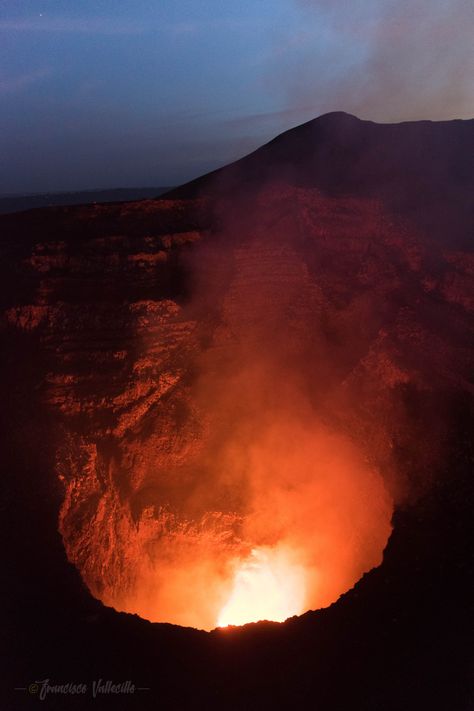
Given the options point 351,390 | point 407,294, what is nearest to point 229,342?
point 351,390

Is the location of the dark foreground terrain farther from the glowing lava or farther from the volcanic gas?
the glowing lava

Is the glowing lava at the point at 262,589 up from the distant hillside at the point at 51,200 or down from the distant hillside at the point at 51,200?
down

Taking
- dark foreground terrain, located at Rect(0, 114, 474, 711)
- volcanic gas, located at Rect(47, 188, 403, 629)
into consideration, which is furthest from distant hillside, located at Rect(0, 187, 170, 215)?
volcanic gas, located at Rect(47, 188, 403, 629)

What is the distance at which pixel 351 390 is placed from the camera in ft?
29.2

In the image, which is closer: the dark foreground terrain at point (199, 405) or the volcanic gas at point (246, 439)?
the dark foreground terrain at point (199, 405)

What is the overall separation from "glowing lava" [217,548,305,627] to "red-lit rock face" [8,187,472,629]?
3cm

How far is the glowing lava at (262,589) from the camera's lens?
981 centimetres

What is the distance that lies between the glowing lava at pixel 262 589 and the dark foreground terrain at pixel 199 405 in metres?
2.39

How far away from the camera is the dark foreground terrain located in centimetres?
484

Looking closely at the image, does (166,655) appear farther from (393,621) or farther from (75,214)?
(75,214)

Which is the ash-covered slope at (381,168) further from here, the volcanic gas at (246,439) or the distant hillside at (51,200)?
the distant hillside at (51,200)

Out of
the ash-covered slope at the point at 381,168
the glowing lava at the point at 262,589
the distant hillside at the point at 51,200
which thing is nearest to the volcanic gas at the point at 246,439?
the glowing lava at the point at 262,589

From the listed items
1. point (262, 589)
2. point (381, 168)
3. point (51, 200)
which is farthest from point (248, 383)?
point (51, 200)

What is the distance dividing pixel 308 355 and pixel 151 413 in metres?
3.34
